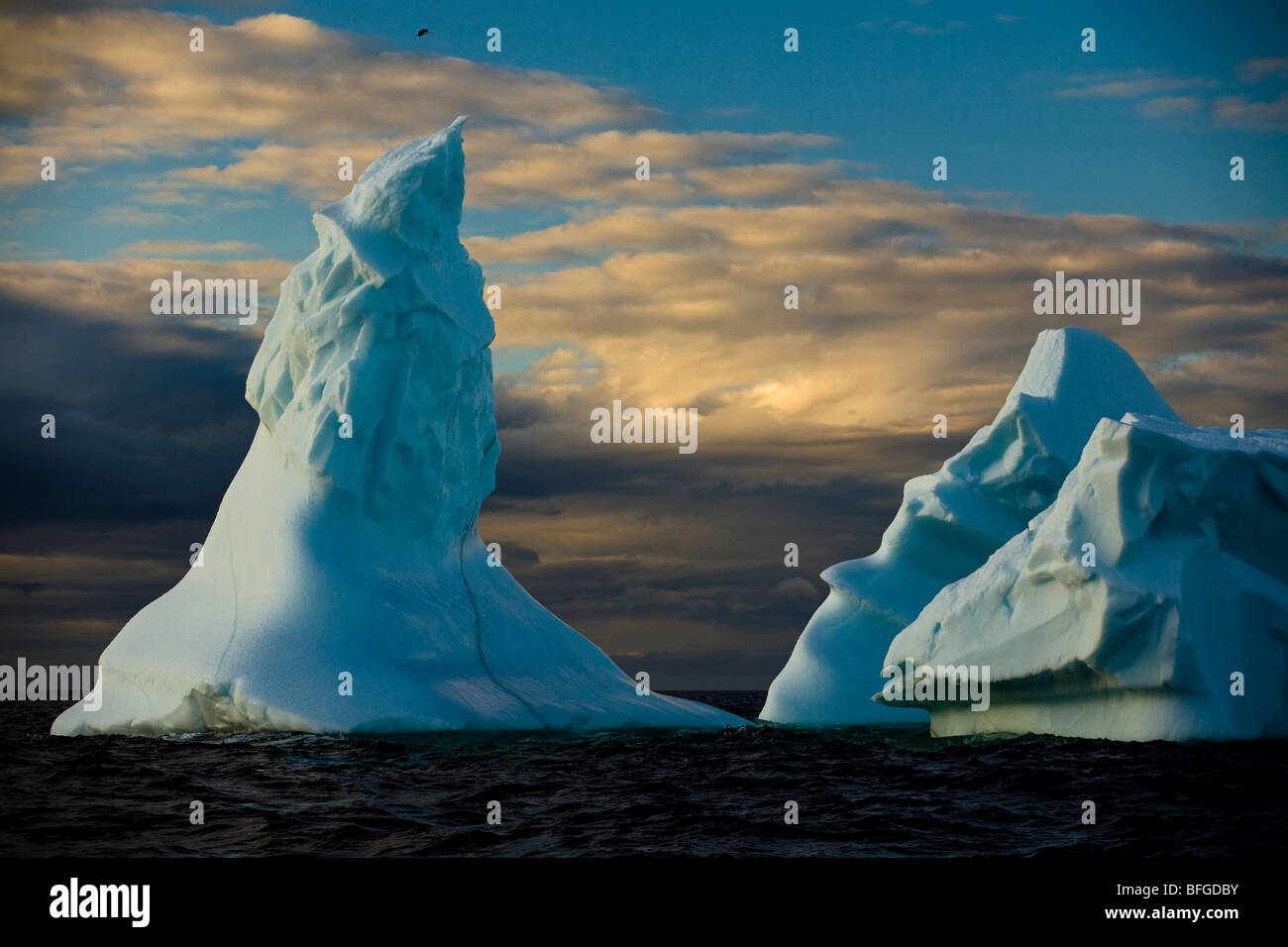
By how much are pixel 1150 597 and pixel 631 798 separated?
7955 mm

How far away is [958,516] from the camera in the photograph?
2248cm

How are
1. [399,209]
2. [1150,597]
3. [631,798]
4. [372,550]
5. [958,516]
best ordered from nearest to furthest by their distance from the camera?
[631,798] → [1150,597] → [372,550] → [399,209] → [958,516]

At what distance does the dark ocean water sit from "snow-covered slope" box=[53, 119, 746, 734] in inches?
31.0

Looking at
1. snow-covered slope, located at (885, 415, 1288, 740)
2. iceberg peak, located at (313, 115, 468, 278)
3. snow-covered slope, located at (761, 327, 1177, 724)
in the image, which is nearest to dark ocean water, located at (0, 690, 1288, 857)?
snow-covered slope, located at (885, 415, 1288, 740)

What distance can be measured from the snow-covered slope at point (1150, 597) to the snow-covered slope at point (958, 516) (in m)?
4.87

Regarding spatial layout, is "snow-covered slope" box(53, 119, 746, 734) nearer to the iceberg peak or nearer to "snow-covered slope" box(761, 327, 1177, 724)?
the iceberg peak

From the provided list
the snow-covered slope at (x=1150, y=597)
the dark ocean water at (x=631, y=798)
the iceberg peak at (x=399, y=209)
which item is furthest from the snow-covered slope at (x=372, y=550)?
the snow-covered slope at (x=1150, y=597)

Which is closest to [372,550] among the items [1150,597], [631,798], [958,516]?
[631,798]

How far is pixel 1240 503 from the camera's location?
16906 millimetres

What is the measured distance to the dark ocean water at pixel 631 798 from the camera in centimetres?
898

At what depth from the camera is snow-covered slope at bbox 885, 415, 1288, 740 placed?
1552 centimetres

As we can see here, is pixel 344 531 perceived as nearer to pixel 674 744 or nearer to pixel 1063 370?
pixel 674 744

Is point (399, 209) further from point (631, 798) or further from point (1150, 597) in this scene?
point (1150, 597)

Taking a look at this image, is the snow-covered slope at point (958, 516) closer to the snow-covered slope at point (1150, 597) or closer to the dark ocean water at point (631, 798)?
the snow-covered slope at point (1150, 597)
